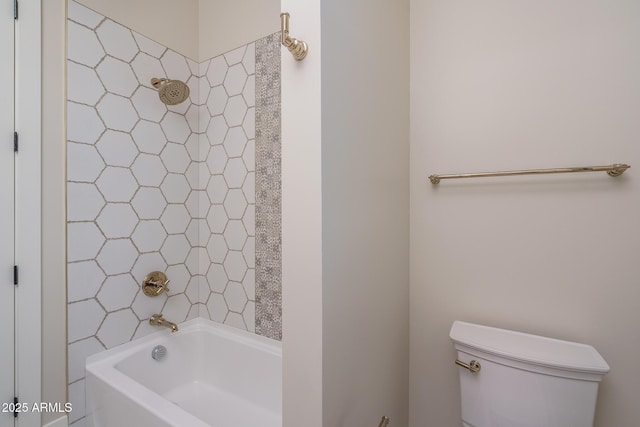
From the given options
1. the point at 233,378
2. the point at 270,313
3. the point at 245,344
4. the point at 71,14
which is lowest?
the point at 233,378

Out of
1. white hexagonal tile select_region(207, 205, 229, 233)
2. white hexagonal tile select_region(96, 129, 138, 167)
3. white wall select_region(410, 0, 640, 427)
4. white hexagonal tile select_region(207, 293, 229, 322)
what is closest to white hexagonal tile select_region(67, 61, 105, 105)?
white hexagonal tile select_region(96, 129, 138, 167)

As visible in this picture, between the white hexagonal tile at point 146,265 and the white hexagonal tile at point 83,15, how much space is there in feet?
3.69

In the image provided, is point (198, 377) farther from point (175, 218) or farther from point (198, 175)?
point (198, 175)

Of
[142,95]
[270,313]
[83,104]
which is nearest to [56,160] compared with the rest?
[83,104]

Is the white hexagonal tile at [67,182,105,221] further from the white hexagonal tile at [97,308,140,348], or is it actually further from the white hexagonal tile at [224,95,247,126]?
the white hexagonal tile at [224,95,247,126]

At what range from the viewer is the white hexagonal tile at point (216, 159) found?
1.65m

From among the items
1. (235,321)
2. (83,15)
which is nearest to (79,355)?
(235,321)

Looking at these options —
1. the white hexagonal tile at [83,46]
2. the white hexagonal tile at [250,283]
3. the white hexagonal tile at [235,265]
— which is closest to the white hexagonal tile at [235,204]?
the white hexagonal tile at [235,265]

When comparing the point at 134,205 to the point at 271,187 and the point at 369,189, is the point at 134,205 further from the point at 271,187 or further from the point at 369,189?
the point at 369,189

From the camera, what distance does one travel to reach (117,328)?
138 centimetres

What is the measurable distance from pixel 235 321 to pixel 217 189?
2.62 ft

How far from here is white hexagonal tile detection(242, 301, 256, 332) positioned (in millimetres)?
1549

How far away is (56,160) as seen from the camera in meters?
1.17

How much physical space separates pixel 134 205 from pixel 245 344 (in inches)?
37.8
